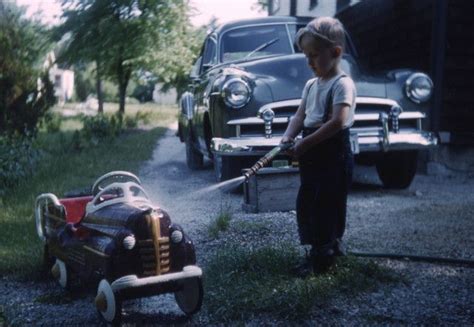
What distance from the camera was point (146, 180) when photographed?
7.93 meters

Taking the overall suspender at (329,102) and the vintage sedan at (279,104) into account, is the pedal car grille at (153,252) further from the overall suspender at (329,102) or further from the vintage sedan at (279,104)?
the vintage sedan at (279,104)

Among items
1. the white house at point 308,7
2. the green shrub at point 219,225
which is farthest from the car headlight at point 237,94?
the white house at point 308,7

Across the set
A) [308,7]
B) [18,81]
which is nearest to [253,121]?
[18,81]

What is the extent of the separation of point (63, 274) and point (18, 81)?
6621 mm

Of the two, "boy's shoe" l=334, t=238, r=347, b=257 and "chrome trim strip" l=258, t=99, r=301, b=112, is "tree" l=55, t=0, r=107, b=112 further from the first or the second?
"boy's shoe" l=334, t=238, r=347, b=257

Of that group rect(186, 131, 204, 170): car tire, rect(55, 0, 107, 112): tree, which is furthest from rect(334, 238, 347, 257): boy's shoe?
rect(55, 0, 107, 112): tree

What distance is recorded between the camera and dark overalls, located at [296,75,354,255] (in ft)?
11.5

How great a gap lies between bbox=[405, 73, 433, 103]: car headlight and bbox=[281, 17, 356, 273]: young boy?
3.23 m

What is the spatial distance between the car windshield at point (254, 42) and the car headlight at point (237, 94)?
1.17 metres

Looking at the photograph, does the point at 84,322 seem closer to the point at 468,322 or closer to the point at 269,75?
the point at 468,322

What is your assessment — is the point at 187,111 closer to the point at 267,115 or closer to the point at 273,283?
the point at 267,115

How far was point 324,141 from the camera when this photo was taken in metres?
3.48

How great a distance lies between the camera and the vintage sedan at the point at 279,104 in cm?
613

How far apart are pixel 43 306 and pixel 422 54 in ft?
22.3
